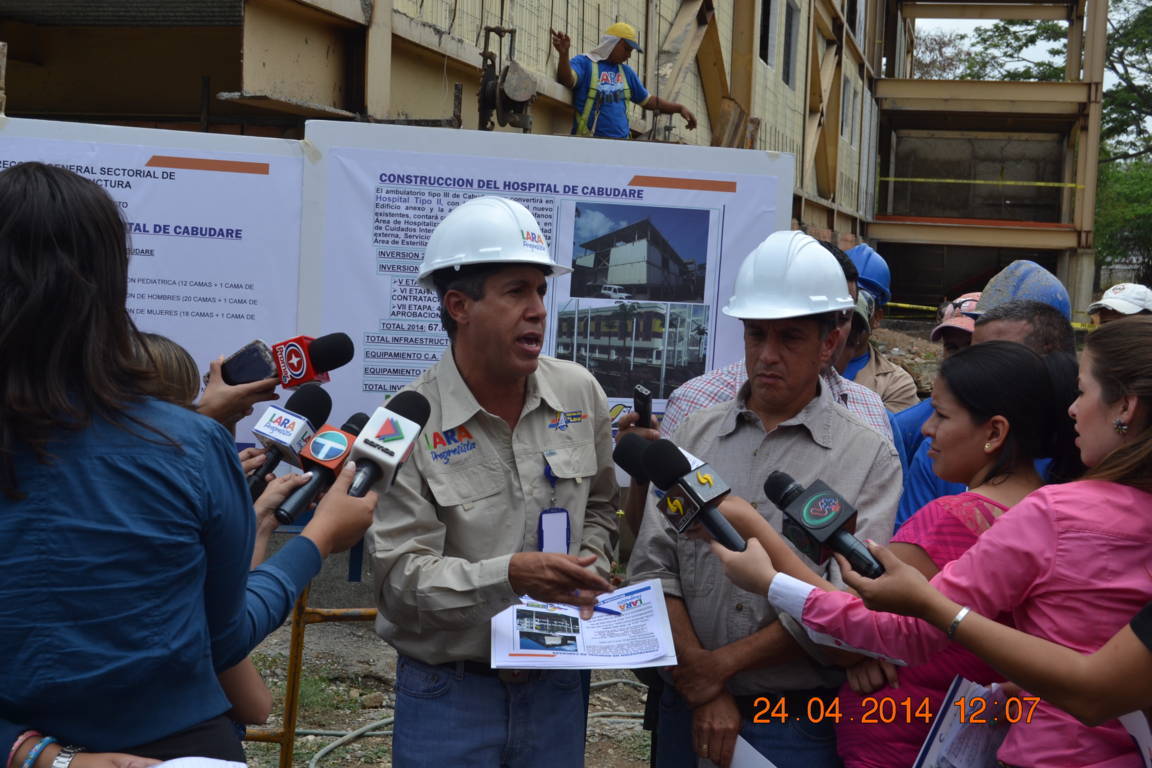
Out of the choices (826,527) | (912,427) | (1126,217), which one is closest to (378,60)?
(912,427)

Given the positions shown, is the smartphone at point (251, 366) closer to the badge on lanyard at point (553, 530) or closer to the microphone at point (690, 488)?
the badge on lanyard at point (553, 530)

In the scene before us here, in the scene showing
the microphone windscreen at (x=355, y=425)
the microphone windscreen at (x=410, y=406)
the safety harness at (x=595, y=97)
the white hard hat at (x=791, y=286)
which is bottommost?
the microphone windscreen at (x=355, y=425)

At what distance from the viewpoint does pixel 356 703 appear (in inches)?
217

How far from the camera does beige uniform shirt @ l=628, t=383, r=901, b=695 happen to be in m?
2.84

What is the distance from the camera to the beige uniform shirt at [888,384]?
4.90 metres

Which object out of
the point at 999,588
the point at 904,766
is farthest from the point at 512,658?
the point at 999,588

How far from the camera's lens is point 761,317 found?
303 cm

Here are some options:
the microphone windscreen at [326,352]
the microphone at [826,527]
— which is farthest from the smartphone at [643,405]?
the microphone at [826,527]

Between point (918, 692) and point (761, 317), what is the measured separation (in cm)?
106

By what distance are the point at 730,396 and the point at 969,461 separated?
0.98 meters

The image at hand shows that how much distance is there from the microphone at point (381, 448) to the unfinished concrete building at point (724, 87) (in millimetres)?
4421

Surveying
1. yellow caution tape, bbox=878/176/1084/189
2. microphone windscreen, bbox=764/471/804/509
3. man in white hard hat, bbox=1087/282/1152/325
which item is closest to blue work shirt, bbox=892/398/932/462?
microphone windscreen, bbox=764/471/804/509

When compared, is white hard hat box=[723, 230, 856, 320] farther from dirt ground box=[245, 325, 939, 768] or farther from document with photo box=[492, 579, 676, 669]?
dirt ground box=[245, 325, 939, 768]

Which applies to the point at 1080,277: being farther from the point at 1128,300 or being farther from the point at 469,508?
the point at 469,508
